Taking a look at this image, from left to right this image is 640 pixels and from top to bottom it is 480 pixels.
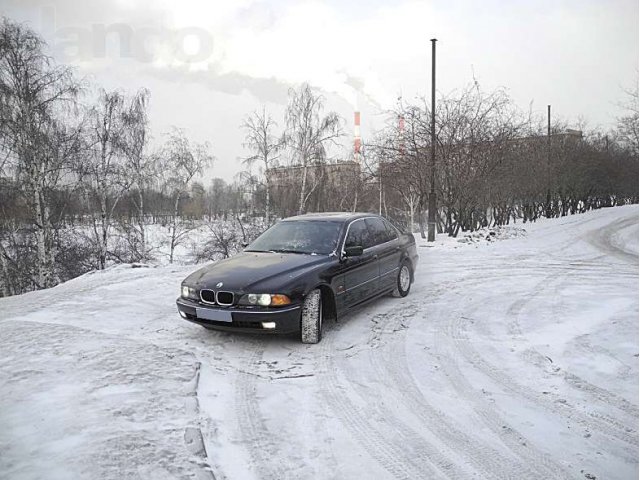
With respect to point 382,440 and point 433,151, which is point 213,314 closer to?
point 382,440

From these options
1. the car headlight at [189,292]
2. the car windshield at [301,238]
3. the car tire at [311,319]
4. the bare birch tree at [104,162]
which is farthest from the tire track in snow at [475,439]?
the bare birch tree at [104,162]

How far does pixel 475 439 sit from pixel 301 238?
136 inches

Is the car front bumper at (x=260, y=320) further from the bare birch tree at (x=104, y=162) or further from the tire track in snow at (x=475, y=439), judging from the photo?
the bare birch tree at (x=104, y=162)

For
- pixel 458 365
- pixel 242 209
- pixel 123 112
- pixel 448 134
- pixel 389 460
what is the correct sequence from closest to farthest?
pixel 389 460 → pixel 458 365 → pixel 448 134 → pixel 123 112 → pixel 242 209

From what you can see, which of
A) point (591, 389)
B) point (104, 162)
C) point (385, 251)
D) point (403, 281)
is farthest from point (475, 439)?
point (104, 162)

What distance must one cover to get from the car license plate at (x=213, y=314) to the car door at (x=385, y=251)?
2.53m

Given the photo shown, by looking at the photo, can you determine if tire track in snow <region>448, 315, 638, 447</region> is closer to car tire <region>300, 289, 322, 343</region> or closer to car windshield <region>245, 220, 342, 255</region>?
car tire <region>300, 289, 322, 343</region>

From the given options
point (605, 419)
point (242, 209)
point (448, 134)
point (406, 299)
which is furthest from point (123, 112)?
point (605, 419)

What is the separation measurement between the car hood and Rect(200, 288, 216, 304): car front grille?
6 cm

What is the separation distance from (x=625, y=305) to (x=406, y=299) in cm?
312

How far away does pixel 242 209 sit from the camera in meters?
29.9

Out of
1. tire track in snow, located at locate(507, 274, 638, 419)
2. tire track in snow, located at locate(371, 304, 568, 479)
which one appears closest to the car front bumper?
tire track in snow, located at locate(371, 304, 568, 479)

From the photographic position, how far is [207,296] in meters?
4.58

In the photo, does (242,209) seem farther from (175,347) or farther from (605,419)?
(605,419)
